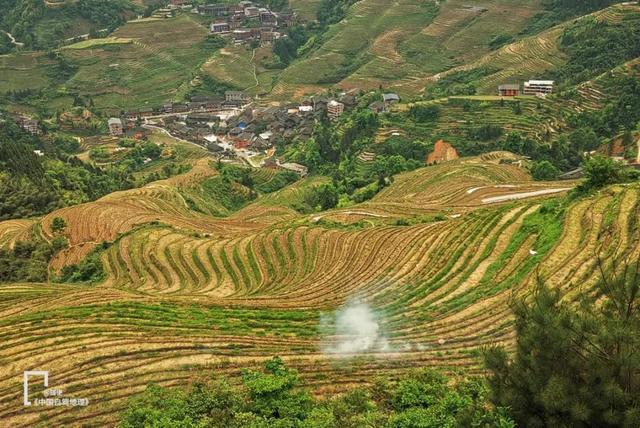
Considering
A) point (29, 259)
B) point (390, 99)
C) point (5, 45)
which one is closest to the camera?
point (29, 259)

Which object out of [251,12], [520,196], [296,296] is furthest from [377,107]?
[251,12]

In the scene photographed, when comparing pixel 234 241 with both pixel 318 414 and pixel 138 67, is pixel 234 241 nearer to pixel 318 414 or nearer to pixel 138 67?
pixel 318 414

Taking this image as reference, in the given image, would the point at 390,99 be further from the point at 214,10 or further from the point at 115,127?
the point at 214,10

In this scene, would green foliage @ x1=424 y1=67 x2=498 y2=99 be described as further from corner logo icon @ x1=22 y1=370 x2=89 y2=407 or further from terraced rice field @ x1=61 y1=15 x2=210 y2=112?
corner logo icon @ x1=22 y1=370 x2=89 y2=407

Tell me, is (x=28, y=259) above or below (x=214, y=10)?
below

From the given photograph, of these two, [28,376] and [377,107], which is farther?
[377,107]

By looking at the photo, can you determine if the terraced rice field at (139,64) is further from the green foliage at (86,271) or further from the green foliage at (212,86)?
the green foliage at (86,271)

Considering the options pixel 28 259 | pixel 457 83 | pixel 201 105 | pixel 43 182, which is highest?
pixel 28 259

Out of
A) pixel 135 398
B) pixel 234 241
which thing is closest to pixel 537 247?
pixel 135 398
